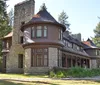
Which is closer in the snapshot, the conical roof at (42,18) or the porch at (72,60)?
the conical roof at (42,18)

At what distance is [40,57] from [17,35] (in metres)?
8.53

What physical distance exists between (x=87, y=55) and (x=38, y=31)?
21874 millimetres

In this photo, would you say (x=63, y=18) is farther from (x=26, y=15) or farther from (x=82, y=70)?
(x=82, y=70)

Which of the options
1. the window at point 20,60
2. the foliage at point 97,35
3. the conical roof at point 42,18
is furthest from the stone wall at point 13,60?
the foliage at point 97,35

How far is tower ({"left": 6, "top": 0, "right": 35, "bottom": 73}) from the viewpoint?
31.4 m

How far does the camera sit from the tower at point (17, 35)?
31.4 meters

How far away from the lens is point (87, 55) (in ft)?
148

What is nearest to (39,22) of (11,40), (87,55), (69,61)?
(11,40)

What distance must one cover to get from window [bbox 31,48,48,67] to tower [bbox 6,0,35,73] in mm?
6154

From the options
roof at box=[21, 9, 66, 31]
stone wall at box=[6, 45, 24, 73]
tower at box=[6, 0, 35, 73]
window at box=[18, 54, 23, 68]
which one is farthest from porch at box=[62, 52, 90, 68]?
roof at box=[21, 9, 66, 31]

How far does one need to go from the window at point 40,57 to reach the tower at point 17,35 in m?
6.15

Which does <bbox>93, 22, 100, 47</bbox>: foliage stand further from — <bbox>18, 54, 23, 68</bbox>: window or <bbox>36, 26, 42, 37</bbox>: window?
<bbox>36, 26, 42, 37</bbox>: window

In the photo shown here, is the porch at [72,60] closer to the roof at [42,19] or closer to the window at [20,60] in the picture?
the window at [20,60]

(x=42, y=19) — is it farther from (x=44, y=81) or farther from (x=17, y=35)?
(x=44, y=81)
